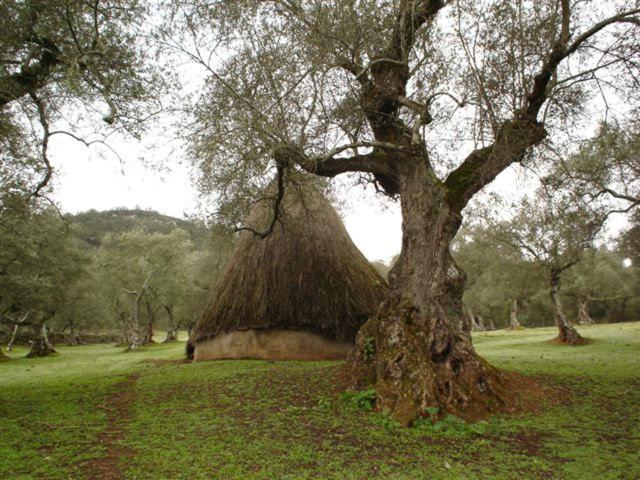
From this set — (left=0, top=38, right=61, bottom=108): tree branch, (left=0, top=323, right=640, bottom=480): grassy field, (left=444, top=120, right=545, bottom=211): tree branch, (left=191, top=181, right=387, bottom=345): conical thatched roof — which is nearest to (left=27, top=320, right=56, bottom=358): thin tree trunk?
(left=191, top=181, right=387, bottom=345): conical thatched roof

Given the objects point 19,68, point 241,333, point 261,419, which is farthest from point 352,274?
point 19,68

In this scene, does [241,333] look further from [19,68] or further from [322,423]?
[19,68]

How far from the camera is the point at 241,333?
15.0 meters

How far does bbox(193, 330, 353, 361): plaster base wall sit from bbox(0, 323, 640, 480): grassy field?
4964 millimetres

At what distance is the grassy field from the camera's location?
4.77m

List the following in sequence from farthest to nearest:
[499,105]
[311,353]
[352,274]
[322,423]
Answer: [352,274]
[311,353]
[499,105]
[322,423]

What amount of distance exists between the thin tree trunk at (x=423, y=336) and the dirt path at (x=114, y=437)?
3.86m

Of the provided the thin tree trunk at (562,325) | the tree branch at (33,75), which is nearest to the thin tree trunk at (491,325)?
the thin tree trunk at (562,325)

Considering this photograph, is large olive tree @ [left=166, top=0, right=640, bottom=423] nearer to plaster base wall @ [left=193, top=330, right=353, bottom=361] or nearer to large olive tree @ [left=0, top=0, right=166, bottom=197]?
large olive tree @ [left=0, top=0, right=166, bottom=197]

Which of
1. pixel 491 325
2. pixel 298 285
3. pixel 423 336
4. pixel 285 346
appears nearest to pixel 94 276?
pixel 298 285

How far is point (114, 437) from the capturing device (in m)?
6.16

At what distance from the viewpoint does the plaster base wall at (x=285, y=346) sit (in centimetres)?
1440

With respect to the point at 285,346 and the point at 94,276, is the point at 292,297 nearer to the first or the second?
the point at 285,346

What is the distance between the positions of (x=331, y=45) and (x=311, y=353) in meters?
9.90
